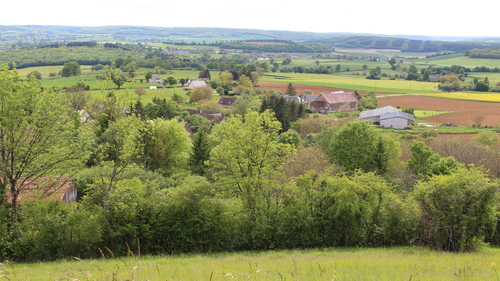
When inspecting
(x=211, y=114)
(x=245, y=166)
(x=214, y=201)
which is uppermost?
(x=245, y=166)

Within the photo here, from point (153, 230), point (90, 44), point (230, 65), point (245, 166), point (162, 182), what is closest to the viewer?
point (153, 230)

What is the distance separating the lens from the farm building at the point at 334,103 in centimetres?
8600

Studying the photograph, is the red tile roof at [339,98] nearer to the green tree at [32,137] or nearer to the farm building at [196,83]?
the farm building at [196,83]

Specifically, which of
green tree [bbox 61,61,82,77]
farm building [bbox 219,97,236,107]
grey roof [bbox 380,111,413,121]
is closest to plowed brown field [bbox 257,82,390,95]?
farm building [bbox 219,97,236,107]

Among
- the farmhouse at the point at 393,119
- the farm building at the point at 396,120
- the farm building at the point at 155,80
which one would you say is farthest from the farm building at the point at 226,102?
the farm building at the point at 155,80

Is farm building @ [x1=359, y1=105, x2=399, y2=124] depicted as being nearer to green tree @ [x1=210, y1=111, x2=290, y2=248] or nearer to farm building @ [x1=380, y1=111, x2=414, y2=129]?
farm building @ [x1=380, y1=111, x2=414, y2=129]

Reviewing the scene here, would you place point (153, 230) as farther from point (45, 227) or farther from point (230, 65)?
point (230, 65)

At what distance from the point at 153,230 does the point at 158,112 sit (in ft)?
156

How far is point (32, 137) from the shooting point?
16.0 meters

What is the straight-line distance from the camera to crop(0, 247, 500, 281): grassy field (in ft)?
33.7

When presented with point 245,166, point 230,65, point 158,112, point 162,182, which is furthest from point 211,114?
point 230,65

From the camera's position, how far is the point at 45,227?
1583 cm

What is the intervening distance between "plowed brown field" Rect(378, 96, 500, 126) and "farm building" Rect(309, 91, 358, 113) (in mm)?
7353

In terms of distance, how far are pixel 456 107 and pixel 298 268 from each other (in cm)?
8305
